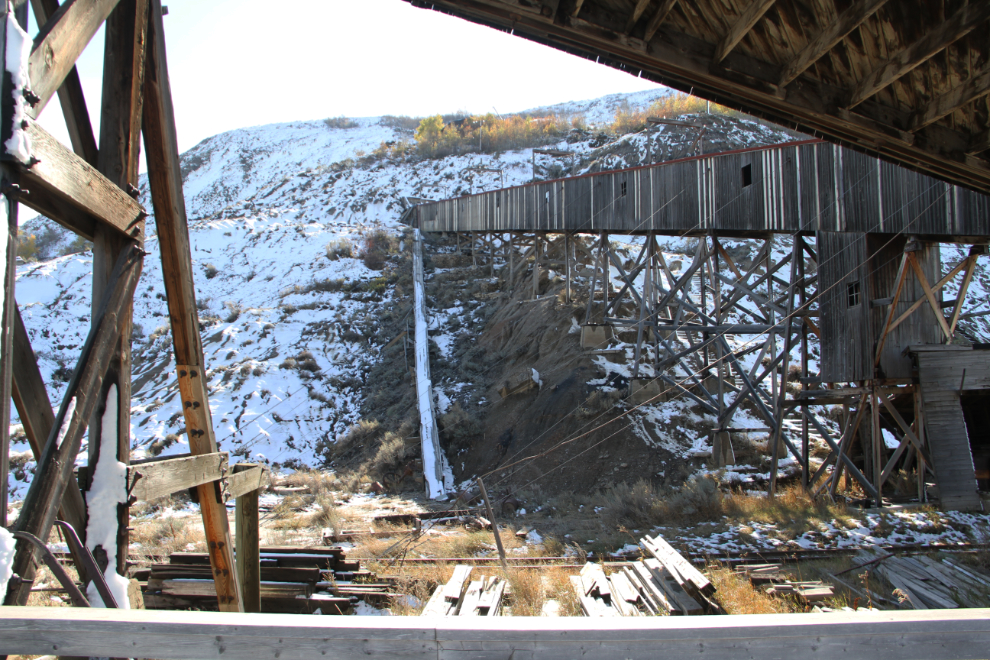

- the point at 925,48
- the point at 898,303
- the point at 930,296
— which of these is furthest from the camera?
the point at 898,303

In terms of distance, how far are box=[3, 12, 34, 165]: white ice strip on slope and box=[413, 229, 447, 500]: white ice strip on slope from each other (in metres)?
12.2

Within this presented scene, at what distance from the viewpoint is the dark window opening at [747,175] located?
12.5m

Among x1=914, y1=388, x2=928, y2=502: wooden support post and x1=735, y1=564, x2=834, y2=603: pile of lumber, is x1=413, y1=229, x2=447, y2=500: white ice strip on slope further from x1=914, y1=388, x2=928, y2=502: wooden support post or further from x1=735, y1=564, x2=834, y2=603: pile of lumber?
x1=914, y1=388, x2=928, y2=502: wooden support post

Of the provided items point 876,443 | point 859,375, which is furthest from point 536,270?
point 876,443

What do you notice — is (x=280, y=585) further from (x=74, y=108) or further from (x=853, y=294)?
(x=853, y=294)

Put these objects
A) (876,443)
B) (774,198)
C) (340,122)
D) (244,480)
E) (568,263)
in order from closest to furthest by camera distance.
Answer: (244,480) → (876,443) → (774,198) → (568,263) → (340,122)

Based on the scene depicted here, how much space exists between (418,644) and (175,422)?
1919 centimetres

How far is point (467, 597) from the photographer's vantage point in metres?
5.86

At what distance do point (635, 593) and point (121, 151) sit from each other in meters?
5.61

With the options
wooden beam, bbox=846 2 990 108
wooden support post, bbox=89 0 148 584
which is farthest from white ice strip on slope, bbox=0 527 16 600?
wooden beam, bbox=846 2 990 108

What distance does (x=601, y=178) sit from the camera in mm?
17500

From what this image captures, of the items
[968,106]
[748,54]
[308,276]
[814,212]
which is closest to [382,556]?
[748,54]

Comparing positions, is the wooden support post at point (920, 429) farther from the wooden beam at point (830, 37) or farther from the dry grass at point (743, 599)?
the wooden beam at point (830, 37)

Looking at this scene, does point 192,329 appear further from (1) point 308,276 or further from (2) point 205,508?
(1) point 308,276
